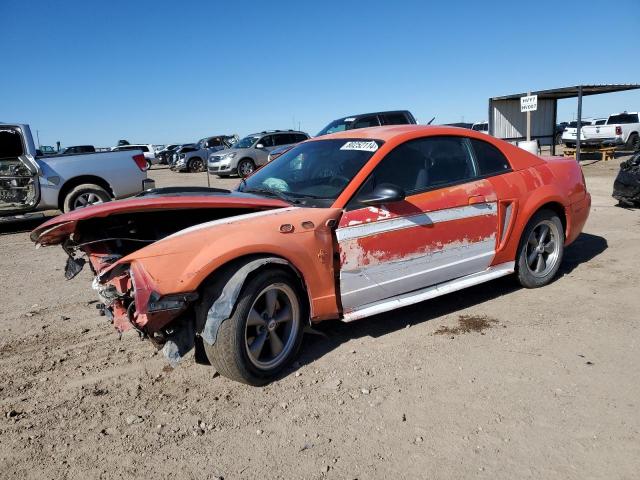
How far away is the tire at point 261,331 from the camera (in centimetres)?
304

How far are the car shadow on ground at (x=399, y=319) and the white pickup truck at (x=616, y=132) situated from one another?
1976 centimetres

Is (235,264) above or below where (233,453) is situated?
above

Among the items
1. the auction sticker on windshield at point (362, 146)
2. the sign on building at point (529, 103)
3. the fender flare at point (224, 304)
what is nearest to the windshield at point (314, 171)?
the auction sticker on windshield at point (362, 146)

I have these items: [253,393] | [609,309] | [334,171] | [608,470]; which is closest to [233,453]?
[253,393]

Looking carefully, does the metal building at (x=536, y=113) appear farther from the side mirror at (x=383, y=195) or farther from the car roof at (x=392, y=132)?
the side mirror at (x=383, y=195)

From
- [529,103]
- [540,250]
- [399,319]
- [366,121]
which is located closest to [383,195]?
[399,319]

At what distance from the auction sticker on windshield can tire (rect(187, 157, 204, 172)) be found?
2242 centimetres

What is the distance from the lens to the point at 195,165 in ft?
83.9

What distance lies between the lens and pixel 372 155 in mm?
3818

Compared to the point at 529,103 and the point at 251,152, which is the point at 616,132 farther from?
the point at 251,152

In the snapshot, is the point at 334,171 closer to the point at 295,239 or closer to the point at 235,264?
the point at 295,239

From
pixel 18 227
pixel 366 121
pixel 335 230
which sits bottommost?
pixel 18 227

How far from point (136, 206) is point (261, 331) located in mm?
1122

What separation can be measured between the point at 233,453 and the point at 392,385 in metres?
1.09
